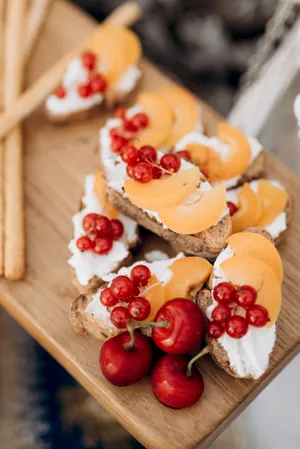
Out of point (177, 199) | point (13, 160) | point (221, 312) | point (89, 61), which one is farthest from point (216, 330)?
point (89, 61)

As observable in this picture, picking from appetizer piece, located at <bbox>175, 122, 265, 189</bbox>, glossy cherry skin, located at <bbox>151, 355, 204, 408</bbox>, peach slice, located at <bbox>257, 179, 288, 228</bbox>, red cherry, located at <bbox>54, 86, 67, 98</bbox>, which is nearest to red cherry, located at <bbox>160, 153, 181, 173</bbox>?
appetizer piece, located at <bbox>175, 122, 265, 189</bbox>

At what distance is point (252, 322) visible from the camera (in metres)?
0.96

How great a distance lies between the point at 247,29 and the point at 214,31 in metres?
0.12

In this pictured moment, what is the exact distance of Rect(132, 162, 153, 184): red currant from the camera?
1042 millimetres

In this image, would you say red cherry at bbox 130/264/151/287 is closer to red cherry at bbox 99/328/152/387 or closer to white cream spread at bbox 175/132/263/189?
red cherry at bbox 99/328/152/387

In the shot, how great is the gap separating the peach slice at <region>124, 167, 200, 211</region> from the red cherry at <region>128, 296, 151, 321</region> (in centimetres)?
18

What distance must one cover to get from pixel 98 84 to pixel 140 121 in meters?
0.17

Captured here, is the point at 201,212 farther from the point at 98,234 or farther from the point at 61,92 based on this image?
the point at 61,92

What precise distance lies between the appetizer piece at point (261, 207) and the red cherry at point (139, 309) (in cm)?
27

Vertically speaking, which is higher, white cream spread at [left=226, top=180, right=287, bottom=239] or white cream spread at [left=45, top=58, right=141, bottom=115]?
white cream spread at [left=226, top=180, right=287, bottom=239]

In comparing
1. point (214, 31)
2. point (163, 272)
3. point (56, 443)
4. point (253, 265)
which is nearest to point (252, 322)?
point (253, 265)

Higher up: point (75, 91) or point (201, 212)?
point (201, 212)

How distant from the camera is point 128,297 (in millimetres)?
1016

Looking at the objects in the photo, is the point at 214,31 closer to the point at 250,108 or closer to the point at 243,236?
the point at 250,108
